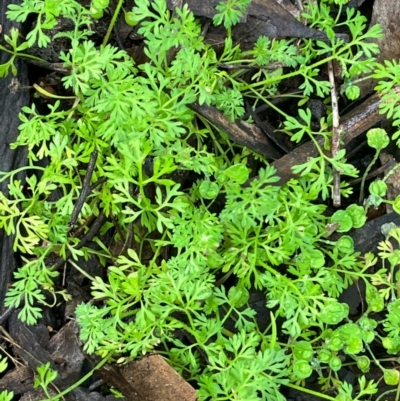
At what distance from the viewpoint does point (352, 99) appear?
97.9 inches

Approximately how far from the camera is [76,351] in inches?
96.7

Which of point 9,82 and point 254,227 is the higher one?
point 9,82

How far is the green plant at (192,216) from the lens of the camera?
2248 mm

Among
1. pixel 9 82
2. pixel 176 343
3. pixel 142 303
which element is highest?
pixel 9 82

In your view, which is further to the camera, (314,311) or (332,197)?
(332,197)

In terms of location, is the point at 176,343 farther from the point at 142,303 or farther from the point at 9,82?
the point at 9,82

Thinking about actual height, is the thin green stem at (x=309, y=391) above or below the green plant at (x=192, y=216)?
below

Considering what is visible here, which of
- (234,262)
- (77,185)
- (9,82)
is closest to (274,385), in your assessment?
(234,262)

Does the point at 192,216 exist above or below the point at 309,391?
above

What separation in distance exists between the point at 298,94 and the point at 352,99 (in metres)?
0.25

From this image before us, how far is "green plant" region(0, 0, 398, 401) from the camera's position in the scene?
2.25 m

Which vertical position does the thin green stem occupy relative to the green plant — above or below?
below

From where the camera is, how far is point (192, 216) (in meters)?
2.32

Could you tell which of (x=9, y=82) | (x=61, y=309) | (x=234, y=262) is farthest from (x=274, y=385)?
(x=9, y=82)
